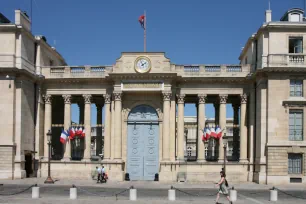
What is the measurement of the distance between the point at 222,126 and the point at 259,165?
5.34 metres

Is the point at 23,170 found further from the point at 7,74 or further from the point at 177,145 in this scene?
the point at 177,145

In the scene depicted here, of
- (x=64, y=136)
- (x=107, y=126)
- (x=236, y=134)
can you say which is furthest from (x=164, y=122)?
(x=236, y=134)

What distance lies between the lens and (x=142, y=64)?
139ft

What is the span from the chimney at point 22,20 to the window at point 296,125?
25063 mm

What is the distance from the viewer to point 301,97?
3906cm

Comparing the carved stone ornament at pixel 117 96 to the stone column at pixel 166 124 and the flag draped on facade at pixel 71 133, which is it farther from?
the flag draped on facade at pixel 71 133

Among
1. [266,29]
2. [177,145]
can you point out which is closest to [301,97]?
[266,29]

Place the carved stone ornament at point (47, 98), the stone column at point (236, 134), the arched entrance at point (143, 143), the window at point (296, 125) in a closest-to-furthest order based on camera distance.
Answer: the window at point (296, 125) → the arched entrance at point (143, 143) → the carved stone ornament at point (47, 98) → the stone column at point (236, 134)

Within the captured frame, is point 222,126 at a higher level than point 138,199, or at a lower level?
higher

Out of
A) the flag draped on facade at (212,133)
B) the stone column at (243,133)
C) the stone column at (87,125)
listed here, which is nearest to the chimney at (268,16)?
the stone column at (243,133)

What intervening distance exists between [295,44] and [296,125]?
23.9 ft

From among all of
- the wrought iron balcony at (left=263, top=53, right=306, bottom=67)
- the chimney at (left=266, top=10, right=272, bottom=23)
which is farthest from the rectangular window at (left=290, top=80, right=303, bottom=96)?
the chimney at (left=266, top=10, right=272, bottom=23)

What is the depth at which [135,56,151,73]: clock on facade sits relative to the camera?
138 ft

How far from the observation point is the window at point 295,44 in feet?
131
